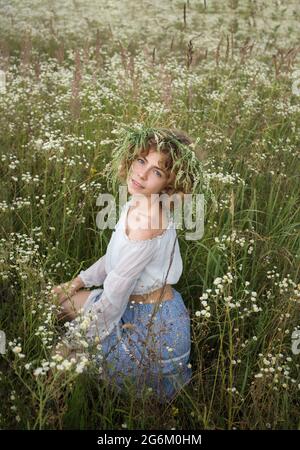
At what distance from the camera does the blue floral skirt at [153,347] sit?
251 centimetres

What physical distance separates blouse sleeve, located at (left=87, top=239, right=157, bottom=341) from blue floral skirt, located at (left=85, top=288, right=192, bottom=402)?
0.26 feet

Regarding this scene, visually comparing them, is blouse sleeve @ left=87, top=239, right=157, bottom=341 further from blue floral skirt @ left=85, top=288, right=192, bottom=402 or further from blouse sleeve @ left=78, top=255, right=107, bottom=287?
blouse sleeve @ left=78, top=255, right=107, bottom=287

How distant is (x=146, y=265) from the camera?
2799 mm

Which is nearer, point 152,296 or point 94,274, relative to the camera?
point 152,296

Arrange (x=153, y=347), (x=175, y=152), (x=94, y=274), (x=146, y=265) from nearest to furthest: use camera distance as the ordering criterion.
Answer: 1. (x=153, y=347)
2. (x=175, y=152)
3. (x=146, y=265)
4. (x=94, y=274)

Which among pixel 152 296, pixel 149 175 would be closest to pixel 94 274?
pixel 152 296

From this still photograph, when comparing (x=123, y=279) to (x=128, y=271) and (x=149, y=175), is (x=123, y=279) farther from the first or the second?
(x=149, y=175)

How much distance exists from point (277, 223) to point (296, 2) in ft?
22.1

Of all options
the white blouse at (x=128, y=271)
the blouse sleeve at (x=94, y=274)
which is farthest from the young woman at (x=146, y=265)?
the blouse sleeve at (x=94, y=274)

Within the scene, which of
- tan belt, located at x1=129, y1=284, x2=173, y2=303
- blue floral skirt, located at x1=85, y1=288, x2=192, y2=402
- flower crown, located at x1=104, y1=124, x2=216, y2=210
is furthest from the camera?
tan belt, located at x1=129, y1=284, x2=173, y2=303

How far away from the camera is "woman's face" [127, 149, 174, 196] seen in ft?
8.87

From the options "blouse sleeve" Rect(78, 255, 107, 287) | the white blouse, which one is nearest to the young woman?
the white blouse

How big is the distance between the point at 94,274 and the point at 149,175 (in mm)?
748

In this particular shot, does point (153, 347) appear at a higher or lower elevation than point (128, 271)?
lower
